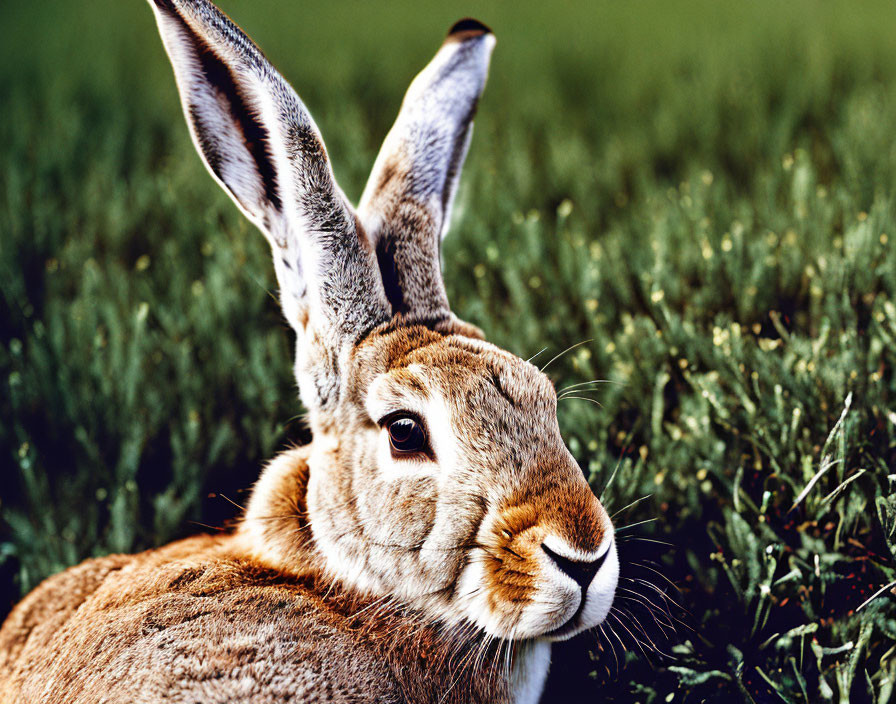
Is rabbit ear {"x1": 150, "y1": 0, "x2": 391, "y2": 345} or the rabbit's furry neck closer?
the rabbit's furry neck

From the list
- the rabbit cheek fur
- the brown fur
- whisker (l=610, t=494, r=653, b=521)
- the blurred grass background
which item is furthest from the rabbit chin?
the blurred grass background

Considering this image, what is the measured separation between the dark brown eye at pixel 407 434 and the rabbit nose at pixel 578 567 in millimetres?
399

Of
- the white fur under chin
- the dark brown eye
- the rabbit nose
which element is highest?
the dark brown eye

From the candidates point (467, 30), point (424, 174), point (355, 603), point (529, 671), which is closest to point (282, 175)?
point (424, 174)

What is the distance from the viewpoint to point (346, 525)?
220 cm

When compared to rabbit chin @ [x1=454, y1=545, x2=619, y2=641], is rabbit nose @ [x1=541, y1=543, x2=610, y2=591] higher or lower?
higher

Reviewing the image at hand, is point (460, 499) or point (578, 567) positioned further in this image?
point (460, 499)

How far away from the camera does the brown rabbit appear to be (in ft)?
6.47

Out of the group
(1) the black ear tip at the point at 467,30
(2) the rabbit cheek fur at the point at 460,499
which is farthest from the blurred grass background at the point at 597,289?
(1) the black ear tip at the point at 467,30

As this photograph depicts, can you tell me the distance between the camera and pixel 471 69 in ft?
9.26

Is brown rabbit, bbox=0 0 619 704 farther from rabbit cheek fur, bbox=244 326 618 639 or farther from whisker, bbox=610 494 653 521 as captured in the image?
whisker, bbox=610 494 653 521

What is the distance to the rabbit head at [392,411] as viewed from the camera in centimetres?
200

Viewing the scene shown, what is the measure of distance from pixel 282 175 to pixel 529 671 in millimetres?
1407

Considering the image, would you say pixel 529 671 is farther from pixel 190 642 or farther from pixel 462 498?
pixel 190 642
